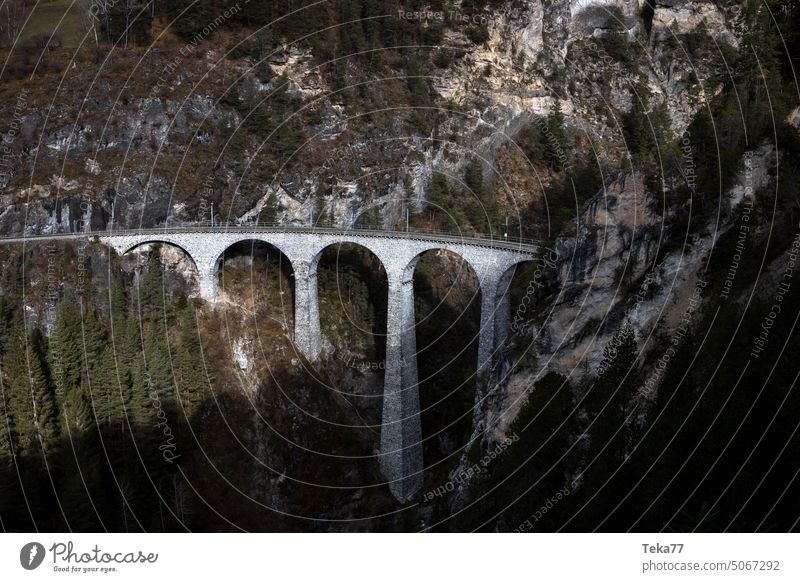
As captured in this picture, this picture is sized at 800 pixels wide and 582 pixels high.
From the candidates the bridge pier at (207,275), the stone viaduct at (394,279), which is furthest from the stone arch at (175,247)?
the stone viaduct at (394,279)

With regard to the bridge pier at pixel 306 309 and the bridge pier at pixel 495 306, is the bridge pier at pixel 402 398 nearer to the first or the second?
the bridge pier at pixel 495 306

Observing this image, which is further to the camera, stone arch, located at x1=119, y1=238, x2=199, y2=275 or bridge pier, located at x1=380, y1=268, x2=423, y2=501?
stone arch, located at x1=119, y1=238, x2=199, y2=275

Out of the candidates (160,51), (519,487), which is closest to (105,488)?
(519,487)

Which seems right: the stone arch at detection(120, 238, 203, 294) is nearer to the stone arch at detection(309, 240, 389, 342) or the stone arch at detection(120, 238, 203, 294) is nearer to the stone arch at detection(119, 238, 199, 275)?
the stone arch at detection(119, 238, 199, 275)

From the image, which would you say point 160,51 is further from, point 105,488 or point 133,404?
point 105,488

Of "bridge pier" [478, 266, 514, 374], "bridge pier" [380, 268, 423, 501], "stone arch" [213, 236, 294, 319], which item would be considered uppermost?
"stone arch" [213, 236, 294, 319]

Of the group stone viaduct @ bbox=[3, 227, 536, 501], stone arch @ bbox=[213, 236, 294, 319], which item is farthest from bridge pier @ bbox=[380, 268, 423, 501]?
stone arch @ bbox=[213, 236, 294, 319]
